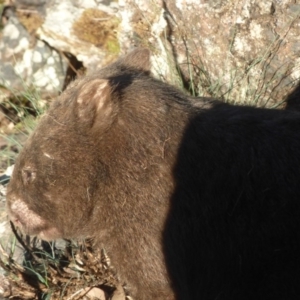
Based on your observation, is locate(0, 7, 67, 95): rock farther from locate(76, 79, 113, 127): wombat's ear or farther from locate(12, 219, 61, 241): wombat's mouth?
locate(76, 79, 113, 127): wombat's ear

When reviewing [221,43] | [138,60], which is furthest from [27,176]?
[221,43]

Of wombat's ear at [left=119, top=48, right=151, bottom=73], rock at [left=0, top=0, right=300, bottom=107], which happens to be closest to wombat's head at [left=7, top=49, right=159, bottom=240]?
wombat's ear at [left=119, top=48, right=151, bottom=73]

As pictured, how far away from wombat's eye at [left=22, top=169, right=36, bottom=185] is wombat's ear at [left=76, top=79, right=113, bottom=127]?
471mm

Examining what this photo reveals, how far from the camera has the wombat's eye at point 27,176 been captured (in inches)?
180

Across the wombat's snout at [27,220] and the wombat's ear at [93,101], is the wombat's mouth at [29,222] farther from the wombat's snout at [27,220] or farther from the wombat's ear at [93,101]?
the wombat's ear at [93,101]

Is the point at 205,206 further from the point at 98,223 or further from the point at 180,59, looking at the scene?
the point at 180,59

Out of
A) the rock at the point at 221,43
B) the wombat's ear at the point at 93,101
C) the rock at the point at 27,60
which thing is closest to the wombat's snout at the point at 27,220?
the wombat's ear at the point at 93,101

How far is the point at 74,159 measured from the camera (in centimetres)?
447

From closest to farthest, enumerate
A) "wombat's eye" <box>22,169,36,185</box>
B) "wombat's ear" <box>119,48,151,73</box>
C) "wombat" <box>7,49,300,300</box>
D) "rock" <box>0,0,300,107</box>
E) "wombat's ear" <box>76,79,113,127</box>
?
"wombat" <box>7,49,300,300</box>
"wombat's ear" <box>76,79,113,127</box>
"wombat's eye" <box>22,169,36,185</box>
"wombat's ear" <box>119,48,151,73</box>
"rock" <box>0,0,300,107</box>

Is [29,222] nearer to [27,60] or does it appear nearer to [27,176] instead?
[27,176]

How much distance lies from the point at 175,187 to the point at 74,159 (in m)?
0.64

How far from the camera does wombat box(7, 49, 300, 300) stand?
4168mm

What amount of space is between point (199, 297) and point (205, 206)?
58 centimetres

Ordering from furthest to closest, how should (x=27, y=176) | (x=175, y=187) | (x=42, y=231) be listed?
(x=42, y=231), (x=27, y=176), (x=175, y=187)
